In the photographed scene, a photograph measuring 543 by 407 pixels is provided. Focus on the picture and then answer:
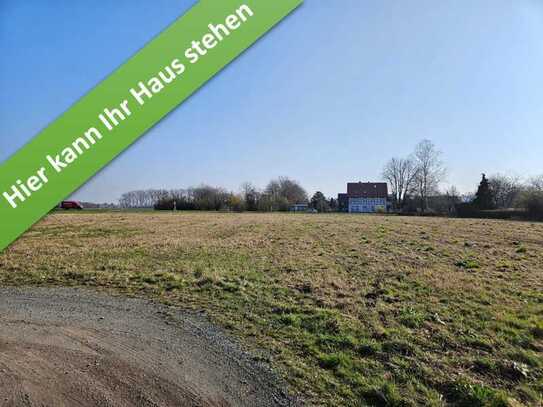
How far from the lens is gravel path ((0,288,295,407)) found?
2871mm

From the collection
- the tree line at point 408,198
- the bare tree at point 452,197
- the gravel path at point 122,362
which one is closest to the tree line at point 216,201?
Result: the tree line at point 408,198

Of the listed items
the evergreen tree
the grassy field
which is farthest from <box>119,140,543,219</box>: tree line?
the grassy field

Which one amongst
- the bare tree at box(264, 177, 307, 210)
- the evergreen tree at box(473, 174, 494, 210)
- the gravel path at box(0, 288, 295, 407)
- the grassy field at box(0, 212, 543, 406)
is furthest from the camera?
the bare tree at box(264, 177, 307, 210)

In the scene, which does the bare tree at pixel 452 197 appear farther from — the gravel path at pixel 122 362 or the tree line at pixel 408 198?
the gravel path at pixel 122 362

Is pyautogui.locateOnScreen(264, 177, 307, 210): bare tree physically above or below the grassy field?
above

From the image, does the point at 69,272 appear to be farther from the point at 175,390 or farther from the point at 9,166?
the point at 175,390

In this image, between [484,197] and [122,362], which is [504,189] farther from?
[122,362]

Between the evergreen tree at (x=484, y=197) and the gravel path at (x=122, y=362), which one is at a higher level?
the evergreen tree at (x=484, y=197)

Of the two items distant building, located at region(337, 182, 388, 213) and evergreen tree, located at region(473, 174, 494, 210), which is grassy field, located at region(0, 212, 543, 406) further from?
distant building, located at region(337, 182, 388, 213)

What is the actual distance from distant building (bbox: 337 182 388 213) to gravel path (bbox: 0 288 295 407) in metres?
91.9

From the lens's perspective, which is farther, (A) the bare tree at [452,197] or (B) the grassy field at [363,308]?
(A) the bare tree at [452,197]

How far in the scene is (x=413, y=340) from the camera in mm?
4074

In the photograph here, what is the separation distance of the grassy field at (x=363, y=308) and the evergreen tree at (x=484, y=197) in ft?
169

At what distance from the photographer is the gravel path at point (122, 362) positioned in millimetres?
2871
